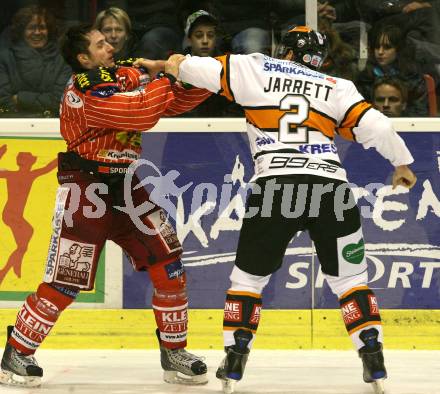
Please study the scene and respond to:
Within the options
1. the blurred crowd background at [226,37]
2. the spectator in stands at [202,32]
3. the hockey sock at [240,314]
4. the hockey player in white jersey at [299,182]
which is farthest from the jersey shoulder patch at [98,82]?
the spectator in stands at [202,32]

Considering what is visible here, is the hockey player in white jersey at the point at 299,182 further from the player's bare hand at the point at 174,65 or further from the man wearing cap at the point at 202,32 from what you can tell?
the man wearing cap at the point at 202,32

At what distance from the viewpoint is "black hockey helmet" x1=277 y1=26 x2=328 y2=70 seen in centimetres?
536

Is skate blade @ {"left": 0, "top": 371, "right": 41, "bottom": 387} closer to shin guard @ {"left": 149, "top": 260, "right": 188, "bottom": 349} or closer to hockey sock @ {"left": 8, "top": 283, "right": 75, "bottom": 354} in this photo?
hockey sock @ {"left": 8, "top": 283, "right": 75, "bottom": 354}

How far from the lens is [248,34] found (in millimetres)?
6730

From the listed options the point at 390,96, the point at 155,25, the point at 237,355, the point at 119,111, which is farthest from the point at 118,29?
the point at 237,355

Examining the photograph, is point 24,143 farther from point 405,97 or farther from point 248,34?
point 405,97

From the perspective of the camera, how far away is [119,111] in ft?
17.6

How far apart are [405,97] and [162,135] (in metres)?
1.38

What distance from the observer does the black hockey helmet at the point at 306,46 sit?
211 inches

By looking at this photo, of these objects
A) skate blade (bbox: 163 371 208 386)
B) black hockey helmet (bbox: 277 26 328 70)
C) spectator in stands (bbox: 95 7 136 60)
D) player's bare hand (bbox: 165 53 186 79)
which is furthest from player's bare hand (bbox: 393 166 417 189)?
spectator in stands (bbox: 95 7 136 60)

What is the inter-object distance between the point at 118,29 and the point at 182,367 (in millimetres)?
2079

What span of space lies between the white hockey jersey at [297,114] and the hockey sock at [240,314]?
21.8 inches

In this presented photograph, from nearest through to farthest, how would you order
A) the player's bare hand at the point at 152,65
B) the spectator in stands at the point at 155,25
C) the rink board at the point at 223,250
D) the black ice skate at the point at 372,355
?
the black ice skate at the point at 372,355
the player's bare hand at the point at 152,65
the rink board at the point at 223,250
the spectator in stands at the point at 155,25

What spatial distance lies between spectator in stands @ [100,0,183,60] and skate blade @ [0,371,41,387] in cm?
209
